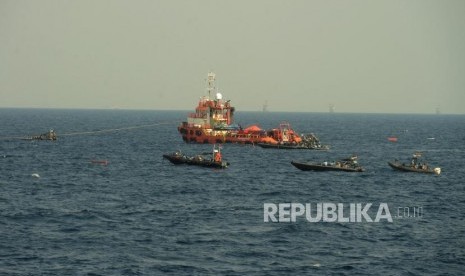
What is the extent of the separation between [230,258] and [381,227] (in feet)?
67.7

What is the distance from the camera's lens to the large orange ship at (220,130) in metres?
182

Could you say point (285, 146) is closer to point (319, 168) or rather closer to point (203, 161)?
point (319, 168)

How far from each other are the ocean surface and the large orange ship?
4926 cm

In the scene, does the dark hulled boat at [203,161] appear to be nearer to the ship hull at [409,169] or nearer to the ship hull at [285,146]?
the ship hull at [409,169]

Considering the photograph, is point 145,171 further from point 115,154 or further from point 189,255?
point 189,255

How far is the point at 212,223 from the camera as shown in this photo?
239 ft

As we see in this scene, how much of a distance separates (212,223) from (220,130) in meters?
112

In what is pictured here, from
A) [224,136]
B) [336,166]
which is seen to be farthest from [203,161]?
[224,136]

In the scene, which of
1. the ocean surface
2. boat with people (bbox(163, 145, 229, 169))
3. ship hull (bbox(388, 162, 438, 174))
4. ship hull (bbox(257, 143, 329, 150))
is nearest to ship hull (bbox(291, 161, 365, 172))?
the ocean surface

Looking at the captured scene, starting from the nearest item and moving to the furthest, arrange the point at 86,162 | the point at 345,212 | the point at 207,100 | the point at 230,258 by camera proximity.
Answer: the point at 230,258
the point at 345,212
the point at 86,162
the point at 207,100

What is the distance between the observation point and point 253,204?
86.1 meters

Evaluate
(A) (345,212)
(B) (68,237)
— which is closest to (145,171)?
(A) (345,212)

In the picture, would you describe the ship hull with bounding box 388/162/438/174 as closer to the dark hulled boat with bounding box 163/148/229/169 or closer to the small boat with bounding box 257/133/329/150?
the dark hulled boat with bounding box 163/148/229/169

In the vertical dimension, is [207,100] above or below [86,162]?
above
